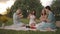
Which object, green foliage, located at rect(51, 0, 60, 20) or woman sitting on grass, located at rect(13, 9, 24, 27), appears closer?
green foliage, located at rect(51, 0, 60, 20)

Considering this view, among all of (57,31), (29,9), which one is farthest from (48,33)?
(29,9)

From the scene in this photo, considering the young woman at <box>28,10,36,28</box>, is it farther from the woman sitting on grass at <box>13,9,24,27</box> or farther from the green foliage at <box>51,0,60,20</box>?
the green foliage at <box>51,0,60,20</box>

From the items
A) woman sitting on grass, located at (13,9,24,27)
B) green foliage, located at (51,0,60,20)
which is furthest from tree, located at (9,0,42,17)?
green foliage, located at (51,0,60,20)

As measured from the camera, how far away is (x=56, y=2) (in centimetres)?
242

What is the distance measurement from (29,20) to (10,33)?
34 centimetres

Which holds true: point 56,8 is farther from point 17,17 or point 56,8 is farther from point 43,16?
point 17,17

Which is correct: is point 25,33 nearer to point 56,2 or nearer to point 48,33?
point 48,33

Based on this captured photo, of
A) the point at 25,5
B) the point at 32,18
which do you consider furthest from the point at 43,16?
the point at 25,5

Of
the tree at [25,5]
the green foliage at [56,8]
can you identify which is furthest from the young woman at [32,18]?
the green foliage at [56,8]

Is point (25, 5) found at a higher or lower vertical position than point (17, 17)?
higher

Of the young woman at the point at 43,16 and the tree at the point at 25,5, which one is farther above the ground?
the tree at the point at 25,5

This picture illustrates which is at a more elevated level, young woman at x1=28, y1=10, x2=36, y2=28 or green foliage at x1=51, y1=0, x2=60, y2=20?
green foliage at x1=51, y1=0, x2=60, y2=20

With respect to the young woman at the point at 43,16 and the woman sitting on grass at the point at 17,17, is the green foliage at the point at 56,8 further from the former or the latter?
the woman sitting on grass at the point at 17,17

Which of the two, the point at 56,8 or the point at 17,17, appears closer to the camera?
the point at 56,8
